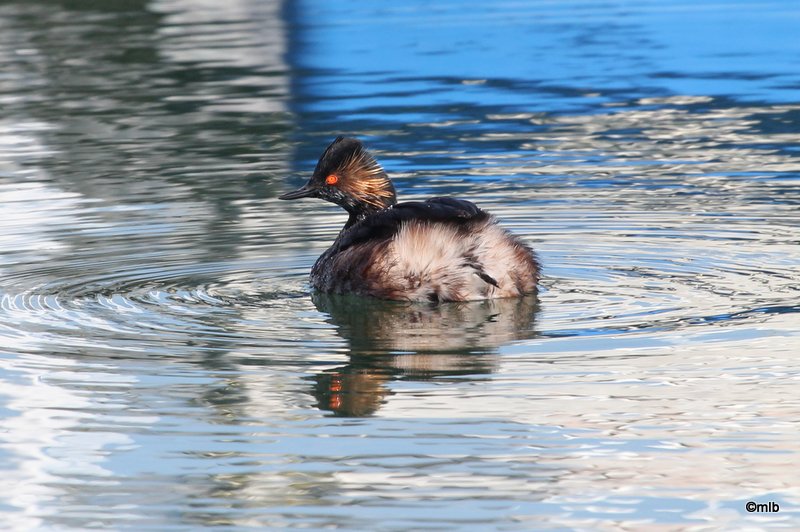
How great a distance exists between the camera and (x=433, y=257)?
837 cm

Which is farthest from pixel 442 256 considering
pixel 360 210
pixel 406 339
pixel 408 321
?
pixel 360 210

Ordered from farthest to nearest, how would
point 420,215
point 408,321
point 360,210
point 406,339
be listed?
point 360,210
point 420,215
point 408,321
point 406,339

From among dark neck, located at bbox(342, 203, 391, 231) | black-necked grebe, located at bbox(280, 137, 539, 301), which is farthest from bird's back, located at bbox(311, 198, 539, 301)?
→ dark neck, located at bbox(342, 203, 391, 231)

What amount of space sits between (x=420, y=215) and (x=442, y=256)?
24cm

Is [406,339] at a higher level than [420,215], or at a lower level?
lower

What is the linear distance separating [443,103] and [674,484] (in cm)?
1162

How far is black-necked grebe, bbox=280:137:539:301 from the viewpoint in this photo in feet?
27.3

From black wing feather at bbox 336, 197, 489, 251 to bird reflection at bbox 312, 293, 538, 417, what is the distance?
39 cm

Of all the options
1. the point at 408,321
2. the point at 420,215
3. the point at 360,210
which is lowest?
the point at 408,321

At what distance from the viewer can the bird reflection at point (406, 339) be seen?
22.2 feet

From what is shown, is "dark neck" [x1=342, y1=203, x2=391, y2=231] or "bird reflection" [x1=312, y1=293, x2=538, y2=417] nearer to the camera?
"bird reflection" [x1=312, y1=293, x2=538, y2=417]

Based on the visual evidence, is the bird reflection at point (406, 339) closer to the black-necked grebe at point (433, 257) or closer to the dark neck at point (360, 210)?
the black-necked grebe at point (433, 257)

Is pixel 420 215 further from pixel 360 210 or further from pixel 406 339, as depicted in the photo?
pixel 360 210

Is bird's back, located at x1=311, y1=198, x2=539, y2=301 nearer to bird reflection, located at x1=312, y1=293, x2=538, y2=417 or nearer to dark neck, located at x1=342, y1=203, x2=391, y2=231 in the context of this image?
bird reflection, located at x1=312, y1=293, x2=538, y2=417
